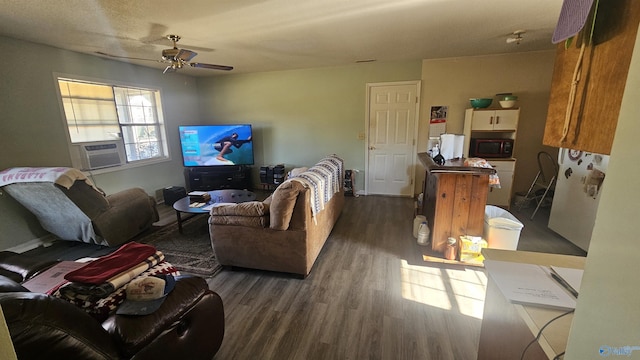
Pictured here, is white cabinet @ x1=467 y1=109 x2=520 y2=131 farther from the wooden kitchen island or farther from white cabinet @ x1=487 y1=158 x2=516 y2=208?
the wooden kitchen island

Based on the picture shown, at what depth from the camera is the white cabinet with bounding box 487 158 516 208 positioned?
4.07 metres

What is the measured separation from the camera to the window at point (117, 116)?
369cm

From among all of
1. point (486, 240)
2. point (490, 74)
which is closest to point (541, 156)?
point (490, 74)

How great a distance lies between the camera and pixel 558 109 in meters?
0.75

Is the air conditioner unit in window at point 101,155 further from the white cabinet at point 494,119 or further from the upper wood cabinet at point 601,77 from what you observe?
the white cabinet at point 494,119

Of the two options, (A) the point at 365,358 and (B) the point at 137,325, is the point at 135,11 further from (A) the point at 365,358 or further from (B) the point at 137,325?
(A) the point at 365,358

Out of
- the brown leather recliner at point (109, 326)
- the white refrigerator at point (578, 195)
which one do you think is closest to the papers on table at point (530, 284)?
the brown leather recliner at point (109, 326)

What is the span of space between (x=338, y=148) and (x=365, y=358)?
156 inches

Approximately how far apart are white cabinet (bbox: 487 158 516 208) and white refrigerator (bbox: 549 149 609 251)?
790 mm

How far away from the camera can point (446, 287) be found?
232 centimetres

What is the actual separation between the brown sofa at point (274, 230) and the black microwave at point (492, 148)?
3.04 metres

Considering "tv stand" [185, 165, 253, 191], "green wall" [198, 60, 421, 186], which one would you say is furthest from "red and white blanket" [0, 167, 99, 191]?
"green wall" [198, 60, 421, 186]

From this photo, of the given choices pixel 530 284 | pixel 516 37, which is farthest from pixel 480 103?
pixel 530 284

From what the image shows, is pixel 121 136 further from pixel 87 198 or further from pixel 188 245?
pixel 188 245
